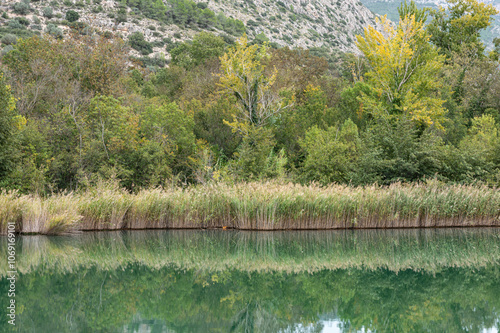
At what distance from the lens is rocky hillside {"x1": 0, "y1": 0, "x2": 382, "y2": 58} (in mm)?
53406

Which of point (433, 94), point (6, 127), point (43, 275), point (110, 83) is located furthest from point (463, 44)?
point (43, 275)

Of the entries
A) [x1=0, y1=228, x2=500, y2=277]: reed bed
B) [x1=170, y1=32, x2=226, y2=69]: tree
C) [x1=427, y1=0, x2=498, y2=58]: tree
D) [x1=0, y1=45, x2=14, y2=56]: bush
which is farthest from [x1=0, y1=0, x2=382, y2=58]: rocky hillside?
[x1=427, y1=0, x2=498, y2=58]: tree

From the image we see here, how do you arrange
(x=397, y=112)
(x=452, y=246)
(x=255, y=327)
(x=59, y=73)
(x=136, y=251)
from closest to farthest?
(x=255, y=327) < (x=136, y=251) < (x=452, y=246) < (x=59, y=73) < (x=397, y=112)

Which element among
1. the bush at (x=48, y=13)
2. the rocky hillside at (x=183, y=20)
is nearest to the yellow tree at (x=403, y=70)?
the rocky hillside at (x=183, y=20)

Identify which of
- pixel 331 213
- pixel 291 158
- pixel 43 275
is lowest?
pixel 291 158

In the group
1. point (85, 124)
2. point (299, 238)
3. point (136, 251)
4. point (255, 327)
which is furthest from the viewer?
point (85, 124)

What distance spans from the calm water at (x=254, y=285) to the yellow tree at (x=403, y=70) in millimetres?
17546

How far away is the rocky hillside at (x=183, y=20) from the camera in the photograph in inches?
2103

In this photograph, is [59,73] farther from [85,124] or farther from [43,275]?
[43,275]

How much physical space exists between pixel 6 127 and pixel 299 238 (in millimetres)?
10766

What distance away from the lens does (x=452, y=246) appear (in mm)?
10812

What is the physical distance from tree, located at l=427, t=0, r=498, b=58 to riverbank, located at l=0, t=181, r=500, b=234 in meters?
34.1

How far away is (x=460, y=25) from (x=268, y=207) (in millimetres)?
41214

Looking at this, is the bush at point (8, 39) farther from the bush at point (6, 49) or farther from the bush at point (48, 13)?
the bush at point (48, 13)
